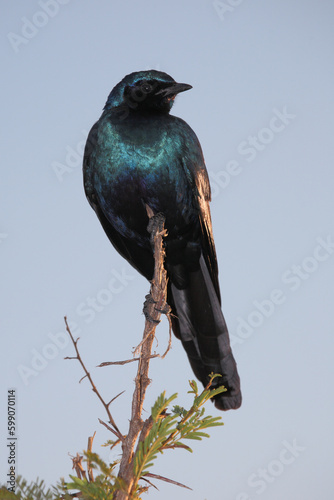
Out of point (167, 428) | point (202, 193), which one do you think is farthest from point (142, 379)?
point (202, 193)

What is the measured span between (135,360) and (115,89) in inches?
109

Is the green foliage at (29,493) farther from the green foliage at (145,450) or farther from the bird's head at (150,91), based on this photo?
the bird's head at (150,91)

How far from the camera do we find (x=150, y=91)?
14.1ft

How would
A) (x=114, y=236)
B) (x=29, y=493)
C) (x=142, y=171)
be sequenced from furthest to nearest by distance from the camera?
(x=114, y=236) < (x=142, y=171) < (x=29, y=493)

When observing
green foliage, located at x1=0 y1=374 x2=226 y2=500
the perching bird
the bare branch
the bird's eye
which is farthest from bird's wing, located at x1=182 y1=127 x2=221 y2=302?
green foliage, located at x1=0 y1=374 x2=226 y2=500

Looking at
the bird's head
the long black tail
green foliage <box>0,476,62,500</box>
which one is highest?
the bird's head

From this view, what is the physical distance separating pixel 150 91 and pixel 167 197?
90 centimetres

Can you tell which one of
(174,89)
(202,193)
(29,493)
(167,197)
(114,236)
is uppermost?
(174,89)

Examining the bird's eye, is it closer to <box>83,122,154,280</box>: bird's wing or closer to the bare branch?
<box>83,122,154,280</box>: bird's wing

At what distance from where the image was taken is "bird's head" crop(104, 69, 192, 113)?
169 inches

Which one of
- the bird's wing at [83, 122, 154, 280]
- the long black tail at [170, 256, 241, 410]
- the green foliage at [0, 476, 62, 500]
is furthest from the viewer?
the bird's wing at [83, 122, 154, 280]

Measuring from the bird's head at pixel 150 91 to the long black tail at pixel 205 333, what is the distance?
4.23 feet

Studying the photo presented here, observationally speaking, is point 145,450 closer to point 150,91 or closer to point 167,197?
point 167,197

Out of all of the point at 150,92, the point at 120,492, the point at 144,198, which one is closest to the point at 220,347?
the point at 144,198
